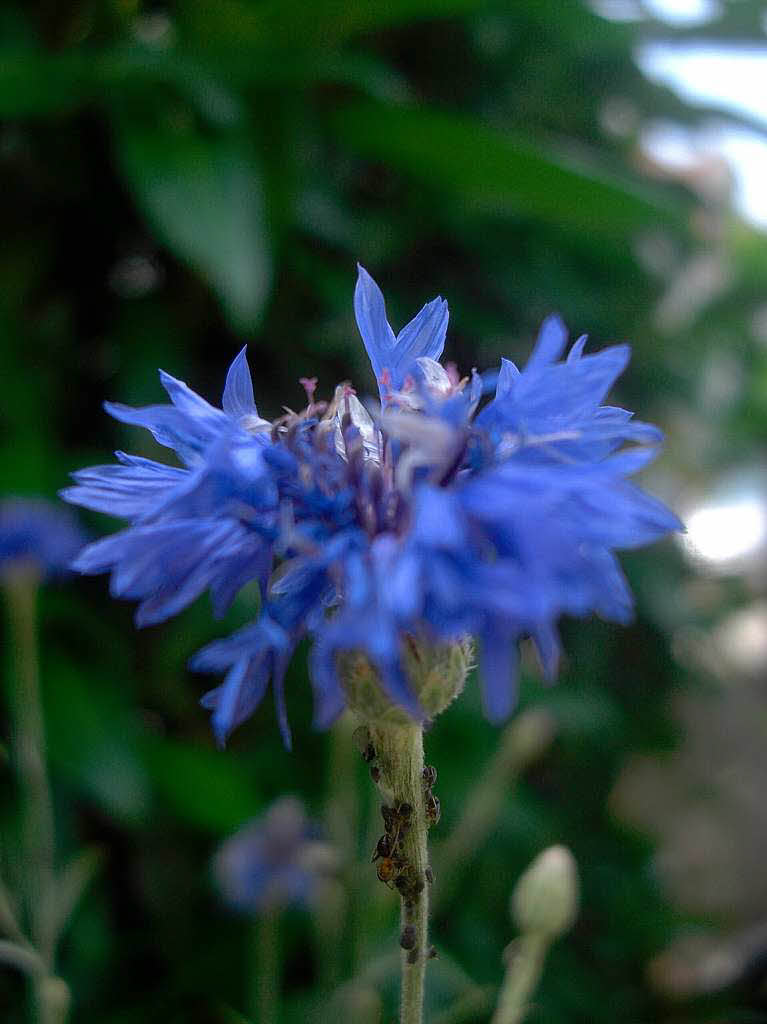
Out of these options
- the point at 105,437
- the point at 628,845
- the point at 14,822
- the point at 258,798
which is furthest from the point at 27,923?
the point at 628,845

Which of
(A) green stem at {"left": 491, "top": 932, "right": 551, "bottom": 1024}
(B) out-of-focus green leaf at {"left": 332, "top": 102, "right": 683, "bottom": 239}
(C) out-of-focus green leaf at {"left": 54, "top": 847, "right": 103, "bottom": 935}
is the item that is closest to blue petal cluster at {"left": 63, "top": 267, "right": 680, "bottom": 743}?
(A) green stem at {"left": 491, "top": 932, "right": 551, "bottom": 1024}

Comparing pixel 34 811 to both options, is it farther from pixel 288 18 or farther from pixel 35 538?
pixel 288 18

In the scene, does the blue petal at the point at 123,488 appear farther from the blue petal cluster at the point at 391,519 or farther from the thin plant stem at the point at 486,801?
the thin plant stem at the point at 486,801

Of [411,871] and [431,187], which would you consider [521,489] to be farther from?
[431,187]

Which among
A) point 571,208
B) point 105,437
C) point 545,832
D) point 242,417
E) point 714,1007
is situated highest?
point 571,208

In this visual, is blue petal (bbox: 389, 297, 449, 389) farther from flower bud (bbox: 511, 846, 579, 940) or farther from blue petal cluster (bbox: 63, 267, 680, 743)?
flower bud (bbox: 511, 846, 579, 940)
